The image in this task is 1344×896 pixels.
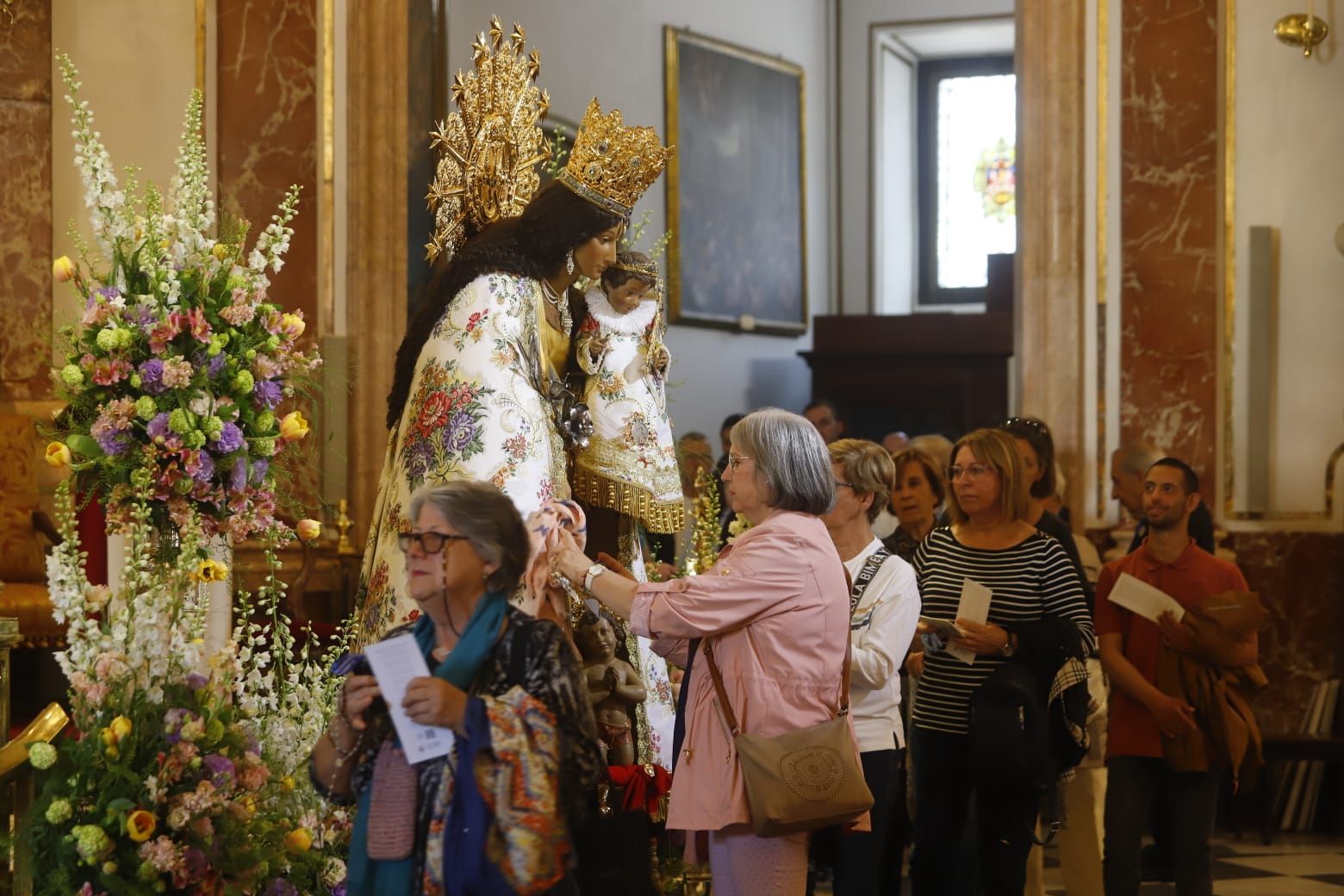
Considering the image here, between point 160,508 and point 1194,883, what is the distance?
3428mm

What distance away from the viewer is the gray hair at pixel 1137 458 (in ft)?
25.6

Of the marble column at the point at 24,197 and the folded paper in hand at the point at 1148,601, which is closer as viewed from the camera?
the folded paper in hand at the point at 1148,601

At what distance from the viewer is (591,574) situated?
389 centimetres

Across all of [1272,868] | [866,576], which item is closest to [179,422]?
[866,576]

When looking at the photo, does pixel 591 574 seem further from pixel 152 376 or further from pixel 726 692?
pixel 152 376

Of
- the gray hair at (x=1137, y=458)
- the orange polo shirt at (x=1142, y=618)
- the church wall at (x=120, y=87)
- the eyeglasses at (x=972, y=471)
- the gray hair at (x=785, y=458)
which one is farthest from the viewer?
the church wall at (x=120, y=87)

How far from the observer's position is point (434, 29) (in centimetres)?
956

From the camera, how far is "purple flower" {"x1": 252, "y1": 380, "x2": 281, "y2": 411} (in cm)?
462

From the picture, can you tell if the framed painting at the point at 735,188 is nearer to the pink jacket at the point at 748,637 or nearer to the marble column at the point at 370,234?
the marble column at the point at 370,234

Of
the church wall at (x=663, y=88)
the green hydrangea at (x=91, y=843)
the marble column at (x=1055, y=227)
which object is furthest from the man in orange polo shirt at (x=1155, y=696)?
the church wall at (x=663, y=88)

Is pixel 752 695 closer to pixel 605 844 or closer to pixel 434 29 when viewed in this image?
pixel 605 844

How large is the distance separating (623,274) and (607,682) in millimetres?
1105

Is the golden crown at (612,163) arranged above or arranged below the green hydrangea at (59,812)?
above

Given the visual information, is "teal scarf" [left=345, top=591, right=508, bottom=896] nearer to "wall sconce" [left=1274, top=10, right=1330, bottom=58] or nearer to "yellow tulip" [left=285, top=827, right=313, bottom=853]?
"yellow tulip" [left=285, top=827, right=313, bottom=853]
